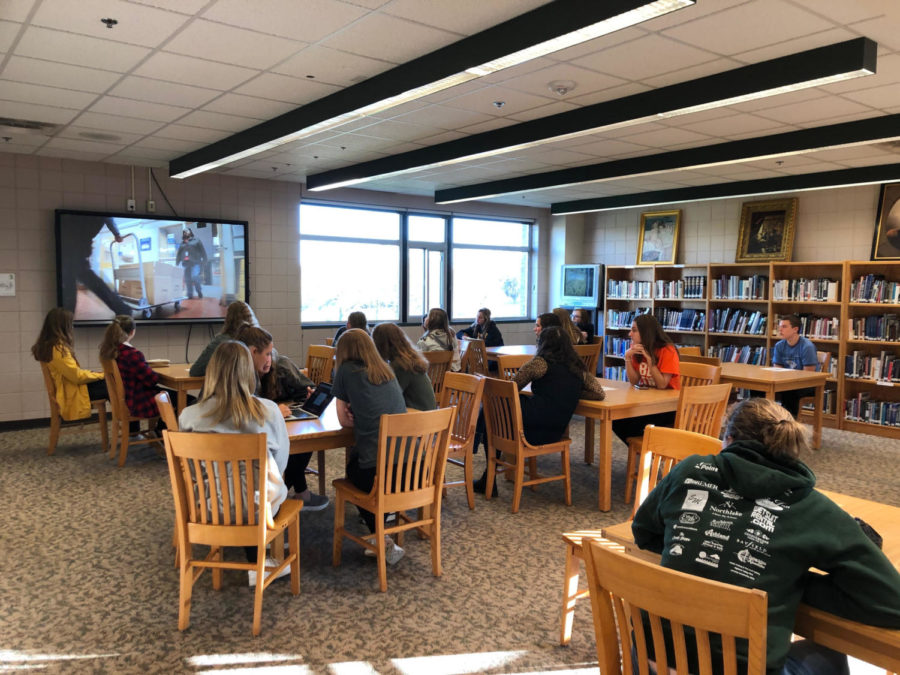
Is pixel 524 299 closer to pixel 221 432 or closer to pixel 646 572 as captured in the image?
pixel 221 432

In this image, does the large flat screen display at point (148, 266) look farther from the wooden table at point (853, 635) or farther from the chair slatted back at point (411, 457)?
the wooden table at point (853, 635)

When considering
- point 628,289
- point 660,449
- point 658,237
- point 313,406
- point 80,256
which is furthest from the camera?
point 628,289

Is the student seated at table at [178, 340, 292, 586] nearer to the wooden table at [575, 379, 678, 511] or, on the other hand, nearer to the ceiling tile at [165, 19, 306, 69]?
the ceiling tile at [165, 19, 306, 69]

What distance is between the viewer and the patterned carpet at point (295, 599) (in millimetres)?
2689

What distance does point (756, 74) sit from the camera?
3900 mm

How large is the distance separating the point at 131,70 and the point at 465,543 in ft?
11.4

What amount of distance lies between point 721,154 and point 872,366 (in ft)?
10.6

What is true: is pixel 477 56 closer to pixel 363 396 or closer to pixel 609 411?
pixel 363 396

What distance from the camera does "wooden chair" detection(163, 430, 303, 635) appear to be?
2.64 metres

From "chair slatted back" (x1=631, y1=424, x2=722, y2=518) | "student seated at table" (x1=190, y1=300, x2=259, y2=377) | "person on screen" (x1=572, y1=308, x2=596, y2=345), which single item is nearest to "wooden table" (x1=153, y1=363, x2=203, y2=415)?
"student seated at table" (x1=190, y1=300, x2=259, y2=377)

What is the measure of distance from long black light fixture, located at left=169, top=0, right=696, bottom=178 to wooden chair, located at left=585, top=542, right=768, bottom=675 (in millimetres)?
2282

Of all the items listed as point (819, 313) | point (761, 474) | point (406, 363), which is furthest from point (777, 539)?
point (819, 313)

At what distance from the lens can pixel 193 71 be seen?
4.05 m

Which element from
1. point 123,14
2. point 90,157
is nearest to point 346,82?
point 123,14
